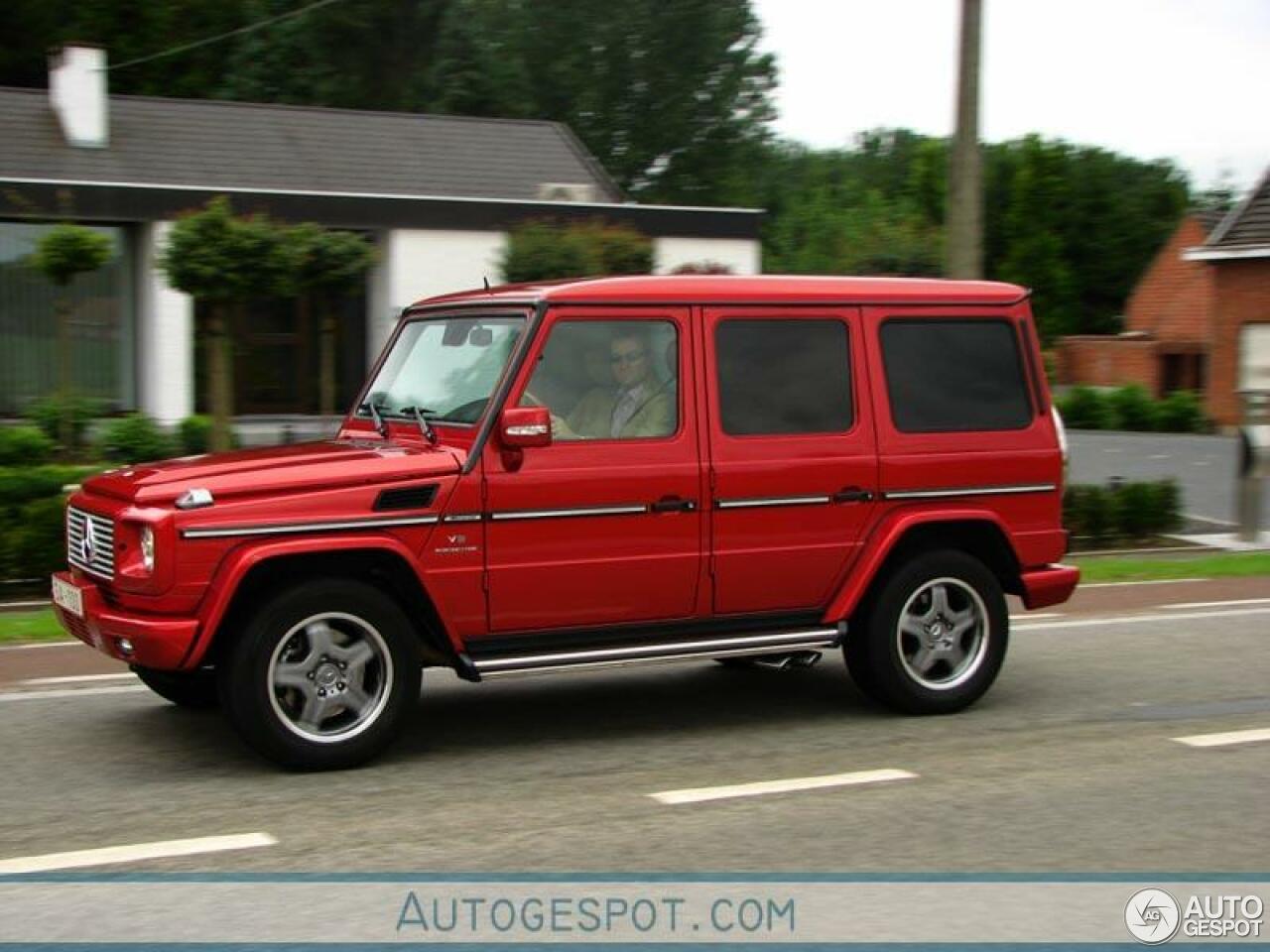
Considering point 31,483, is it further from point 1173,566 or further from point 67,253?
point 1173,566

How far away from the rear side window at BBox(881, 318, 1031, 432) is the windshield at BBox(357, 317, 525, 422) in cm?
189

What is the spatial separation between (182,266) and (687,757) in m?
12.8

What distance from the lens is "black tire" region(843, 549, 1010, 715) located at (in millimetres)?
7668

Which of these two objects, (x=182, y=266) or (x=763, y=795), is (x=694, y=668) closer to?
(x=763, y=795)

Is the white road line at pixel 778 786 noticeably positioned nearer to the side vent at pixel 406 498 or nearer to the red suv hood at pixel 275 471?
the side vent at pixel 406 498

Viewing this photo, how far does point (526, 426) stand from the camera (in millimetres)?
6715

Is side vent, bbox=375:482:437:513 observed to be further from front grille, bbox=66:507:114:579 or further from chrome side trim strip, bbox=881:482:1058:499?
chrome side trim strip, bbox=881:482:1058:499

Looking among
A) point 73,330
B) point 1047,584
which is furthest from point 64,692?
point 73,330

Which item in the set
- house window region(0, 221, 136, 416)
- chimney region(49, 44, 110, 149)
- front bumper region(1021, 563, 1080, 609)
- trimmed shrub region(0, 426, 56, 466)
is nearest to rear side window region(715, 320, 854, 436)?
front bumper region(1021, 563, 1080, 609)

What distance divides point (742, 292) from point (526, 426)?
136 centimetres

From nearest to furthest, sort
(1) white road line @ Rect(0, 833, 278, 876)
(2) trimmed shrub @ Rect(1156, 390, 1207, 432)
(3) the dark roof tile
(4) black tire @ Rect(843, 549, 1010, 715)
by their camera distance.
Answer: (1) white road line @ Rect(0, 833, 278, 876) < (4) black tire @ Rect(843, 549, 1010, 715) < (3) the dark roof tile < (2) trimmed shrub @ Rect(1156, 390, 1207, 432)

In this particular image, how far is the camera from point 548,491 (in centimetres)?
692

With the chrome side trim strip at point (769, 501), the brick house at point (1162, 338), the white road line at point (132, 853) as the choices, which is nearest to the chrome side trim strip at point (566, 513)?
the chrome side trim strip at point (769, 501)

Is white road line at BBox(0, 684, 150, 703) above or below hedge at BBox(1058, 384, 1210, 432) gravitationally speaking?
below
